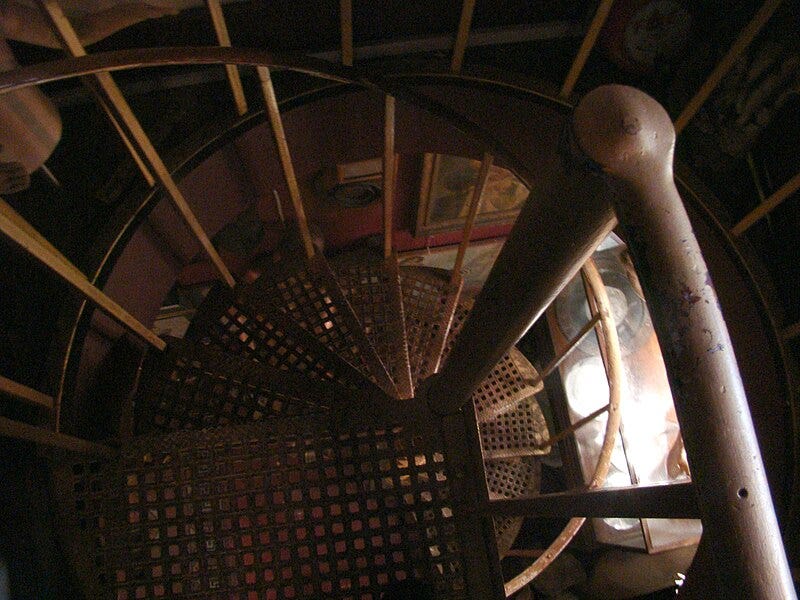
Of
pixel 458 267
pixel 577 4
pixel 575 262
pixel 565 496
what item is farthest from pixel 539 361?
pixel 575 262

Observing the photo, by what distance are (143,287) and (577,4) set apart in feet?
5.33

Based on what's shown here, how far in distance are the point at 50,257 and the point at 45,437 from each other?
346 millimetres

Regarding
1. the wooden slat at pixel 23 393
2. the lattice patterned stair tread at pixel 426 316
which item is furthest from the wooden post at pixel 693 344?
the lattice patterned stair tread at pixel 426 316

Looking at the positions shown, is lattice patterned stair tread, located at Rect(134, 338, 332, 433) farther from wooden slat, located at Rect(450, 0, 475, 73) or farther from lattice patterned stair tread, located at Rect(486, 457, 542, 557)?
lattice patterned stair tread, located at Rect(486, 457, 542, 557)

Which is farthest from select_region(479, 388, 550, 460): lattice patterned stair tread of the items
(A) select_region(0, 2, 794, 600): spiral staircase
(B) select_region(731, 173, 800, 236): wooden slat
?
(B) select_region(731, 173, 800, 236): wooden slat

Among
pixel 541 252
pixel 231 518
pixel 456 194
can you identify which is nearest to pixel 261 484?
pixel 231 518

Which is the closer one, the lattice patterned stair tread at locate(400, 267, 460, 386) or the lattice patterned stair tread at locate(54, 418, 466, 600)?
the lattice patterned stair tread at locate(54, 418, 466, 600)

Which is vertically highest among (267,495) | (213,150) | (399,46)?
(399,46)

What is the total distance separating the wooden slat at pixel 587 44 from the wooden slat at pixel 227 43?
0.84m

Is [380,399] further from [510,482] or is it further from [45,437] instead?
[510,482]

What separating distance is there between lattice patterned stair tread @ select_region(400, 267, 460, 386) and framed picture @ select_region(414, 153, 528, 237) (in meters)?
0.47

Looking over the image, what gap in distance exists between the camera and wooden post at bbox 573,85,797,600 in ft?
1.54

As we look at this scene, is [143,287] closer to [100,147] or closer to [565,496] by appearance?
[100,147]

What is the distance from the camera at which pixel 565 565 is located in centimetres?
362
